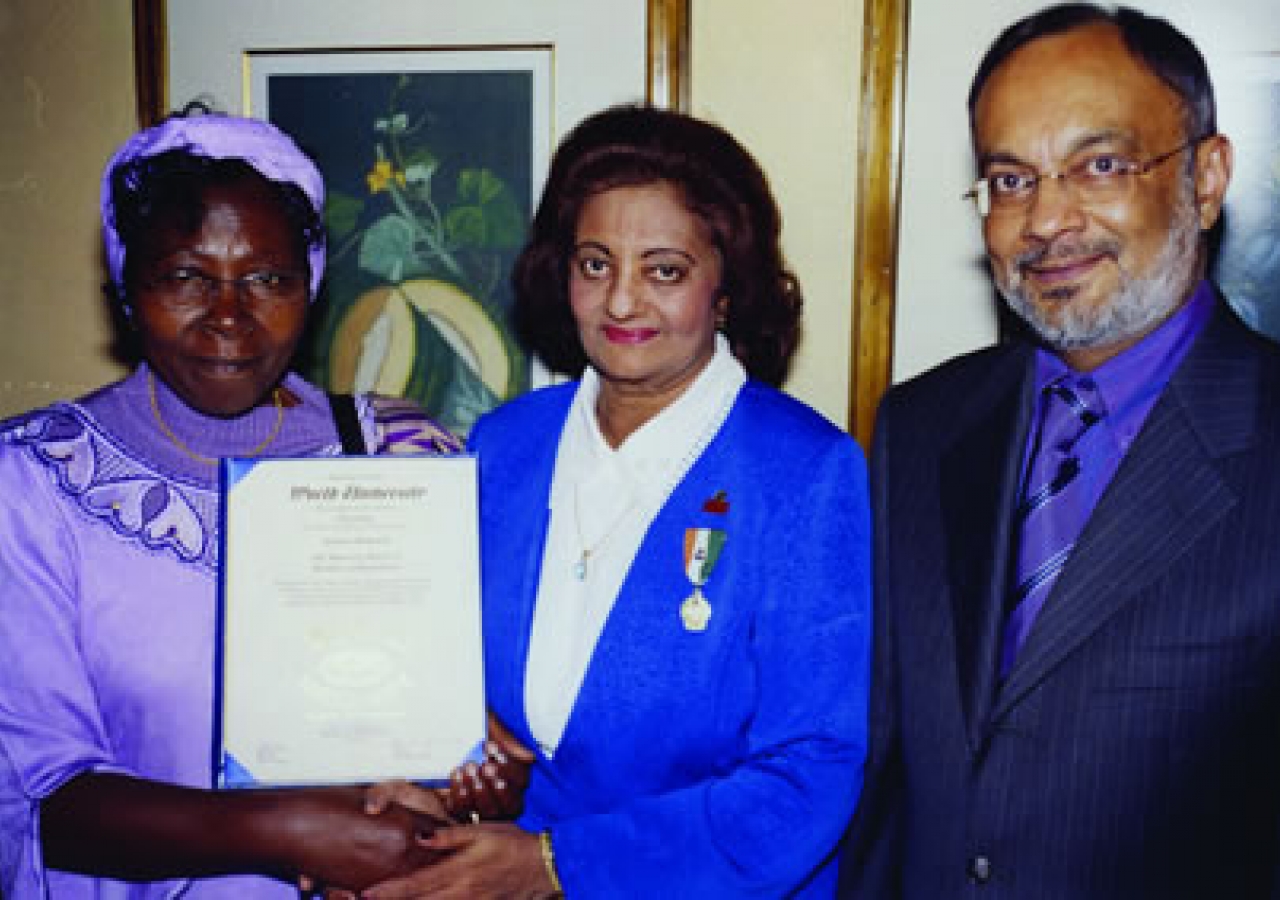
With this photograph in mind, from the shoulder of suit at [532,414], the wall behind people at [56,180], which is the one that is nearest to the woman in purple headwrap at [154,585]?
the shoulder of suit at [532,414]

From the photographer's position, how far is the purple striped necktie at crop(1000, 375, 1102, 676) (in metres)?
1.57

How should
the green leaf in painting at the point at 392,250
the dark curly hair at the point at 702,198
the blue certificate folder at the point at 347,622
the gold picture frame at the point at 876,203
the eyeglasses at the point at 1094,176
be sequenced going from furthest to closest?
1. the green leaf in painting at the point at 392,250
2. the gold picture frame at the point at 876,203
3. the dark curly hair at the point at 702,198
4. the blue certificate folder at the point at 347,622
5. the eyeglasses at the point at 1094,176

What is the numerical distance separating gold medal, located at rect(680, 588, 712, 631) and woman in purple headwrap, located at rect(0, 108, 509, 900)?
1.83 ft

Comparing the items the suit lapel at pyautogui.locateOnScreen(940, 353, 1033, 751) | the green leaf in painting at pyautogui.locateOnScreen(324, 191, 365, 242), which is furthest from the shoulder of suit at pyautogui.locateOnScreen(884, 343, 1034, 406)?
the green leaf in painting at pyautogui.locateOnScreen(324, 191, 365, 242)

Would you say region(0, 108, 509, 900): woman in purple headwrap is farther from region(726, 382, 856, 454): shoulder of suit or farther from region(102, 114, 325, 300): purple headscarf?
region(726, 382, 856, 454): shoulder of suit

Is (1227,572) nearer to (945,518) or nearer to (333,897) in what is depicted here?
Result: (945,518)

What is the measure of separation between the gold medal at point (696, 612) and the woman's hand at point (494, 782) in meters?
0.38

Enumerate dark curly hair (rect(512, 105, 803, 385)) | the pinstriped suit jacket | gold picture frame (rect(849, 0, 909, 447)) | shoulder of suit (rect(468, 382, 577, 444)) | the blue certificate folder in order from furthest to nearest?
gold picture frame (rect(849, 0, 909, 447)) < shoulder of suit (rect(468, 382, 577, 444)) < dark curly hair (rect(512, 105, 803, 385)) < the blue certificate folder < the pinstriped suit jacket

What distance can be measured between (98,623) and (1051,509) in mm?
1496

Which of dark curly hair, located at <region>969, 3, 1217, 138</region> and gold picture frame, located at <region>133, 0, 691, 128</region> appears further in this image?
gold picture frame, located at <region>133, 0, 691, 128</region>

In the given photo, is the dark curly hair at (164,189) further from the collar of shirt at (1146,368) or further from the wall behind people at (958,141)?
the wall behind people at (958,141)

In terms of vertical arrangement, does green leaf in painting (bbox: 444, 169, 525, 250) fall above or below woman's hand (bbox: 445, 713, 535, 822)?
above

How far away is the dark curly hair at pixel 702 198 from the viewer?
6.04 feet

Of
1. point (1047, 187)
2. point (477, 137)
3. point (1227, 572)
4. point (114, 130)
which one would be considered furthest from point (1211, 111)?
point (114, 130)
